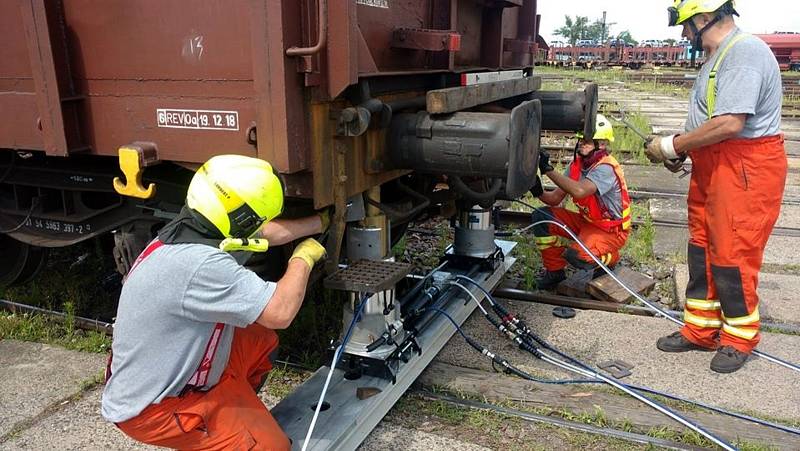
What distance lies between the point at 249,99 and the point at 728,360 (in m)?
3.11

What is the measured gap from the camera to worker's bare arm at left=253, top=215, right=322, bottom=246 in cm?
289

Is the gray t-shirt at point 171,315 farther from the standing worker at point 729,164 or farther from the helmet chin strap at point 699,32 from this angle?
the helmet chin strap at point 699,32

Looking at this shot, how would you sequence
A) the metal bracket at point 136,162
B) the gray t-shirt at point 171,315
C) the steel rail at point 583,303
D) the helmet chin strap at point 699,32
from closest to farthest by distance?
the gray t-shirt at point 171,315
the metal bracket at point 136,162
the helmet chin strap at point 699,32
the steel rail at point 583,303

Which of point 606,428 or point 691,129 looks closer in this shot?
point 606,428

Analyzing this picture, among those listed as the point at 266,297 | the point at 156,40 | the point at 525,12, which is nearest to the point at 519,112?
the point at 266,297

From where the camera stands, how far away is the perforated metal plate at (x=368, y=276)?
291 cm

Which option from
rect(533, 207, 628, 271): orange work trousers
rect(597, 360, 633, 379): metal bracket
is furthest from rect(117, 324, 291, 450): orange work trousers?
rect(533, 207, 628, 271): orange work trousers

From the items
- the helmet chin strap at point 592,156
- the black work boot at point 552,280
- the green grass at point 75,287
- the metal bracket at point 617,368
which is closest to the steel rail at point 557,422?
the metal bracket at point 617,368

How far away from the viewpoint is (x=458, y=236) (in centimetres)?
506

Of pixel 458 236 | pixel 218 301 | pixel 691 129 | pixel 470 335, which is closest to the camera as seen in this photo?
pixel 218 301

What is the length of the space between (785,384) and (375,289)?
100 inches

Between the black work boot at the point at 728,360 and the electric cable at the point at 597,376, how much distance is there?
64 cm

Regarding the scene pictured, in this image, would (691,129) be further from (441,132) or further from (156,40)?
(156,40)

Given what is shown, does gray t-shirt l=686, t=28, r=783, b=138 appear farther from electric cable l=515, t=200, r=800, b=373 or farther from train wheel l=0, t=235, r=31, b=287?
train wheel l=0, t=235, r=31, b=287
